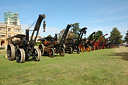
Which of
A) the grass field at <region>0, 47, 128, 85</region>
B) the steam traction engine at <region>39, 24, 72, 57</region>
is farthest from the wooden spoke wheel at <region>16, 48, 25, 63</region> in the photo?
the steam traction engine at <region>39, 24, 72, 57</region>

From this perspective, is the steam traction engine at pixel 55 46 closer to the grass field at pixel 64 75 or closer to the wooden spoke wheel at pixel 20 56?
the wooden spoke wheel at pixel 20 56

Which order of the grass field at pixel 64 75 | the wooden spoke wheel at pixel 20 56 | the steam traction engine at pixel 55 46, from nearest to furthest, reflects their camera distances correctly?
the grass field at pixel 64 75
the wooden spoke wheel at pixel 20 56
the steam traction engine at pixel 55 46

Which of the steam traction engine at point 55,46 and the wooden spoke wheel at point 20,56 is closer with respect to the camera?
the wooden spoke wheel at point 20,56

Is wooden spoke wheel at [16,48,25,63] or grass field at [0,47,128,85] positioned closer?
grass field at [0,47,128,85]

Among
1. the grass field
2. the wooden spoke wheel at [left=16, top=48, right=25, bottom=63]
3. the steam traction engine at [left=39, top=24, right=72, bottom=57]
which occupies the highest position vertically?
the steam traction engine at [left=39, top=24, right=72, bottom=57]

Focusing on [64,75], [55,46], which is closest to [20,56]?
[55,46]

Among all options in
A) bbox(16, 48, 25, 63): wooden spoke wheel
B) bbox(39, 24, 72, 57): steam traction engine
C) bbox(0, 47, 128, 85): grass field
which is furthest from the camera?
bbox(39, 24, 72, 57): steam traction engine

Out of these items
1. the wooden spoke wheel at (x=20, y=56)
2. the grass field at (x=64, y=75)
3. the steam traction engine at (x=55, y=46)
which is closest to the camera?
the grass field at (x=64, y=75)

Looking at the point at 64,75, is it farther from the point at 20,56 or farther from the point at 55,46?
the point at 55,46

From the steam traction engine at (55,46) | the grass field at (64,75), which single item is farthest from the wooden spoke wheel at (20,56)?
the steam traction engine at (55,46)

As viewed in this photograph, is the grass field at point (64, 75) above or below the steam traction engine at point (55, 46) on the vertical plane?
below

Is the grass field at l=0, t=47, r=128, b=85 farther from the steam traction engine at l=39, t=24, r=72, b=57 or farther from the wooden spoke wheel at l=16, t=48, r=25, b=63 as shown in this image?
the steam traction engine at l=39, t=24, r=72, b=57

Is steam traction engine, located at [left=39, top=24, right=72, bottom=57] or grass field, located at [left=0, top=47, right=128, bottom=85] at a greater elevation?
steam traction engine, located at [left=39, top=24, right=72, bottom=57]

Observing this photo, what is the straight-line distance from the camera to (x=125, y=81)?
4.48m
